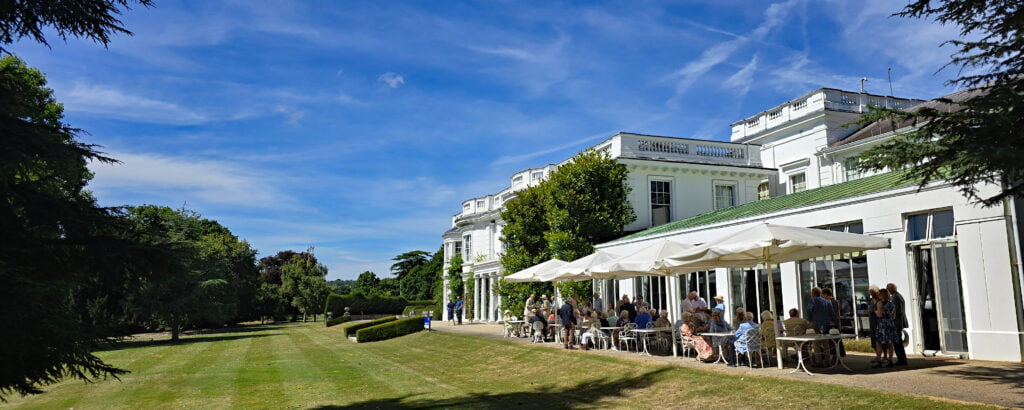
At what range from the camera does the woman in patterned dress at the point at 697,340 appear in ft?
43.8

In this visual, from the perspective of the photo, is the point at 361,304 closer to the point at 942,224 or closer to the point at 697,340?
the point at 697,340

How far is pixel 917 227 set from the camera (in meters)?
13.7

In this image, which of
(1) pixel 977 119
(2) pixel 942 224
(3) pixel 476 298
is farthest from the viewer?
(3) pixel 476 298

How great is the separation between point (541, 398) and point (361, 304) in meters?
52.0

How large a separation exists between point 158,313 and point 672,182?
2742cm

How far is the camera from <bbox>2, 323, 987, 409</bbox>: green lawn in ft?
34.2

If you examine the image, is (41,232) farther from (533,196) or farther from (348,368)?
(533,196)

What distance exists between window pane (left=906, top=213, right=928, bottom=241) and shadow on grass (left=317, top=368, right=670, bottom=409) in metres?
6.17

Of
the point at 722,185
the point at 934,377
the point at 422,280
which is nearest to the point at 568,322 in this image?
the point at 934,377

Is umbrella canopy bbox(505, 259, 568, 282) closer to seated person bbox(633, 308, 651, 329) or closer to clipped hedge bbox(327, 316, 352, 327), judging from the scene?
seated person bbox(633, 308, 651, 329)

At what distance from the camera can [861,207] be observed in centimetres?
1505

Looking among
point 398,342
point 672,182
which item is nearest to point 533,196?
point 672,182

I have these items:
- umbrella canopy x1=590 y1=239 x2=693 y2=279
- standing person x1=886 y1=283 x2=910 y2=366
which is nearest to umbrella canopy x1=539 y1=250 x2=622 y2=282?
umbrella canopy x1=590 y1=239 x2=693 y2=279

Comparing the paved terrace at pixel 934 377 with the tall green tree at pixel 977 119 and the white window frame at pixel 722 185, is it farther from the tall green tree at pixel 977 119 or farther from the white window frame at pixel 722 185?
the white window frame at pixel 722 185
